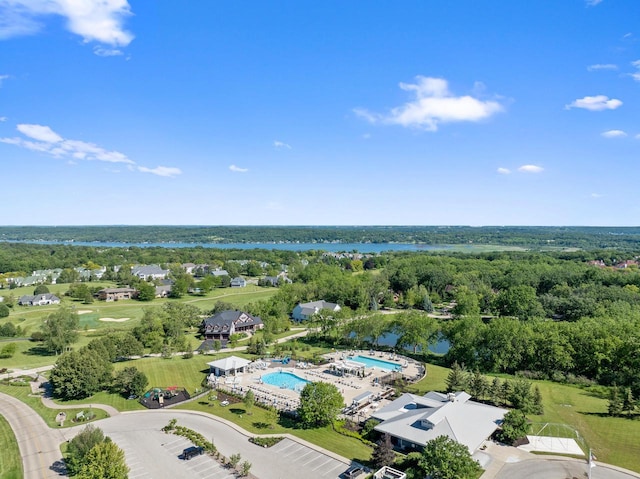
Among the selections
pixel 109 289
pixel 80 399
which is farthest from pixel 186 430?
pixel 109 289

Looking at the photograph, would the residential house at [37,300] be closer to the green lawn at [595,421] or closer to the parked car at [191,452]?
the parked car at [191,452]

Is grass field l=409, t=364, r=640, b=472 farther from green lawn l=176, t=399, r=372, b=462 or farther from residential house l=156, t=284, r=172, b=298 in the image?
residential house l=156, t=284, r=172, b=298

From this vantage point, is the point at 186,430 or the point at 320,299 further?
the point at 320,299

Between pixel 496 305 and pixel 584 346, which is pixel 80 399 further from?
pixel 496 305

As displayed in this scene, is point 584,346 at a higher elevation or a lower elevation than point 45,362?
higher

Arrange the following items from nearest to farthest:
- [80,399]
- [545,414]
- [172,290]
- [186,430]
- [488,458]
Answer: [488,458] → [186,430] → [545,414] → [80,399] → [172,290]

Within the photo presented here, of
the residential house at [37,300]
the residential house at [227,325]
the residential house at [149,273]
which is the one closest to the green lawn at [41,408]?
the residential house at [227,325]

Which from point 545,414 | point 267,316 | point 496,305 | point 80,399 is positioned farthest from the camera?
point 496,305
